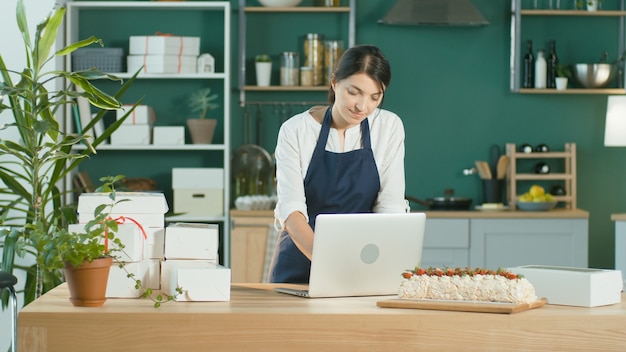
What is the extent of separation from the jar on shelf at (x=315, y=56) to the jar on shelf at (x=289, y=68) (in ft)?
0.26

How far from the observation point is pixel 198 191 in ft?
18.0

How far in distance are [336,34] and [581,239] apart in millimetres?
1898

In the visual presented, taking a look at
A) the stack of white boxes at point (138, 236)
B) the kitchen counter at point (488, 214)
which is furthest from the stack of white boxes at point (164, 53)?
A: the stack of white boxes at point (138, 236)

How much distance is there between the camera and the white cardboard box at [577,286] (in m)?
2.45

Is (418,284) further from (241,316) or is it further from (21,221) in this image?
(21,221)

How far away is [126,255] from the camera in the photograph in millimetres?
2535

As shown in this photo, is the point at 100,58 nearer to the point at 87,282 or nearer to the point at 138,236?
the point at 138,236

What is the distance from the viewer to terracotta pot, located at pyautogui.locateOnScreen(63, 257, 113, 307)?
7.80 feet

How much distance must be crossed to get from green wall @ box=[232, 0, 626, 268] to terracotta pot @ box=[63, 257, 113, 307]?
11.3 feet

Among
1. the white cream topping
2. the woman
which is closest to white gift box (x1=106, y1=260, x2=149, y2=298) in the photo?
the woman

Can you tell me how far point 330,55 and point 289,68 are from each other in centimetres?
26

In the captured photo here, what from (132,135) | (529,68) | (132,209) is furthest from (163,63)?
(132,209)

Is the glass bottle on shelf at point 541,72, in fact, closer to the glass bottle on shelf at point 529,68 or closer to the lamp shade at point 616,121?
the glass bottle on shelf at point 529,68

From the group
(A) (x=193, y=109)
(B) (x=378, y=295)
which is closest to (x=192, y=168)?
(A) (x=193, y=109)
